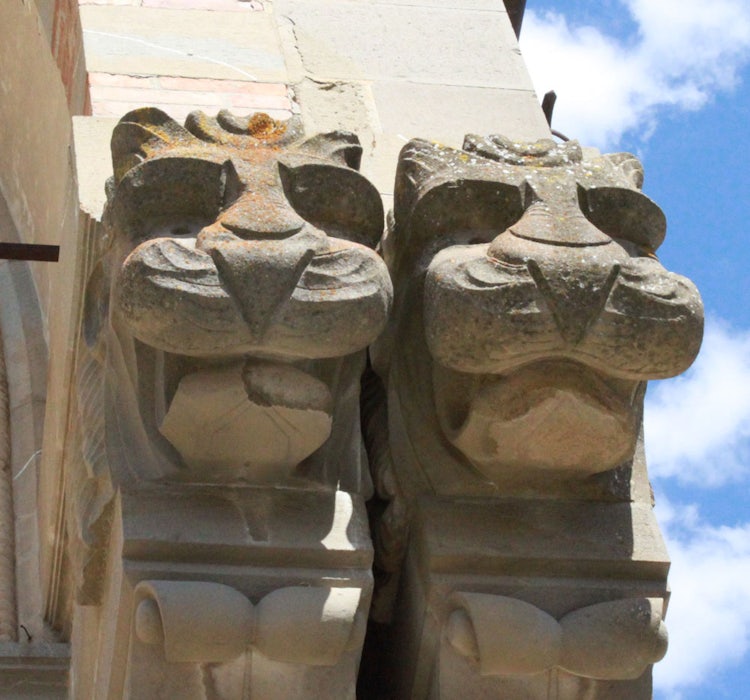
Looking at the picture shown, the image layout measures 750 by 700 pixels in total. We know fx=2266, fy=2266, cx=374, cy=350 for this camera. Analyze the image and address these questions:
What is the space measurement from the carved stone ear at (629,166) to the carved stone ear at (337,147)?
1.11 feet

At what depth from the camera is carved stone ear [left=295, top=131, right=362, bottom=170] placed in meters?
2.95

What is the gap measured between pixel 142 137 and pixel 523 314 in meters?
0.60

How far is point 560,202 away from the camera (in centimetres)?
287

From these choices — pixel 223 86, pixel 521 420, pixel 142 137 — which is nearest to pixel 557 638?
pixel 521 420

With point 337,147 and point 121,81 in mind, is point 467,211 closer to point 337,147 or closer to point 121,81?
point 337,147

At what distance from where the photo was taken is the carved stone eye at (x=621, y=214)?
9.46ft

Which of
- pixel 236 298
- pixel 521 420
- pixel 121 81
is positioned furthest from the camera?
pixel 121 81

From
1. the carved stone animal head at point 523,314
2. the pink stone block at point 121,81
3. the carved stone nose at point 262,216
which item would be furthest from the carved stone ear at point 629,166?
the pink stone block at point 121,81

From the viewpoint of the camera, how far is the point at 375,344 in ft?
9.91

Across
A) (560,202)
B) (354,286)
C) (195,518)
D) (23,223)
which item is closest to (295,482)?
(195,518)

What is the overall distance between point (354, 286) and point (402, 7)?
52.2 inches

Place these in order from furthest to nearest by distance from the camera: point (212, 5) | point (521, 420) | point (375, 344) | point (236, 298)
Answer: point (212, 5)
point (375, 344)
point (521, 420)
point (236, 298)

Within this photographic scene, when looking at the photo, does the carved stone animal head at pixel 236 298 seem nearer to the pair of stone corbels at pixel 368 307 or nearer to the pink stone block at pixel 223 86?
the pair of stone corbels at pixel 368 307

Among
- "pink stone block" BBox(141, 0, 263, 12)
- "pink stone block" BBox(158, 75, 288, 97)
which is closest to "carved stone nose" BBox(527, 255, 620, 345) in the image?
"pink stone block" BBox(158, 75, 288, 97)
